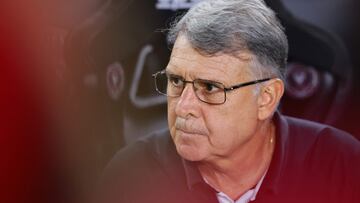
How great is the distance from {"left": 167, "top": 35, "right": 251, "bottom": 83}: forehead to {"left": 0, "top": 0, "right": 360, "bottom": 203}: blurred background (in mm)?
256

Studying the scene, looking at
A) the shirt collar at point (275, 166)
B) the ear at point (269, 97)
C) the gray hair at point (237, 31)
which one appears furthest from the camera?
the shirt collar at point (275, 166)

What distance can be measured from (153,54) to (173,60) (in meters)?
0.24

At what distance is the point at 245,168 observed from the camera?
1581mm

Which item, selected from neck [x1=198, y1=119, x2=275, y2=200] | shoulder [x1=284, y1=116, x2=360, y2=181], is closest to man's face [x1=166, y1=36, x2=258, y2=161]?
neck [x1=198, y1=119, x2=275, y2=200]

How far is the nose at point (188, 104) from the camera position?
4.59 ft

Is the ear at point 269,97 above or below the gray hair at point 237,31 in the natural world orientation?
below

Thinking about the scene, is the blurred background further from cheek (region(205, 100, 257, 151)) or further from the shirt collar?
cheek (region(205, 100, 257, 151))

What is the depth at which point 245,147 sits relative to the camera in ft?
5.06

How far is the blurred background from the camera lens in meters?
1.63

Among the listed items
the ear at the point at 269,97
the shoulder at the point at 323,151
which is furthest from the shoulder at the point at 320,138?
the ear at the point at 269,97

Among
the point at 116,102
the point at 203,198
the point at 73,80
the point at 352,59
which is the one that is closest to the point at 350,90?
the point at 352,59

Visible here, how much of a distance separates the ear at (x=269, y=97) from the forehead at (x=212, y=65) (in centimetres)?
9

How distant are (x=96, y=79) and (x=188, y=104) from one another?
15.2 inches

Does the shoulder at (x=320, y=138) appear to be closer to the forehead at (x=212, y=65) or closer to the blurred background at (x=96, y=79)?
the blurred background at (x=96, y=79)
